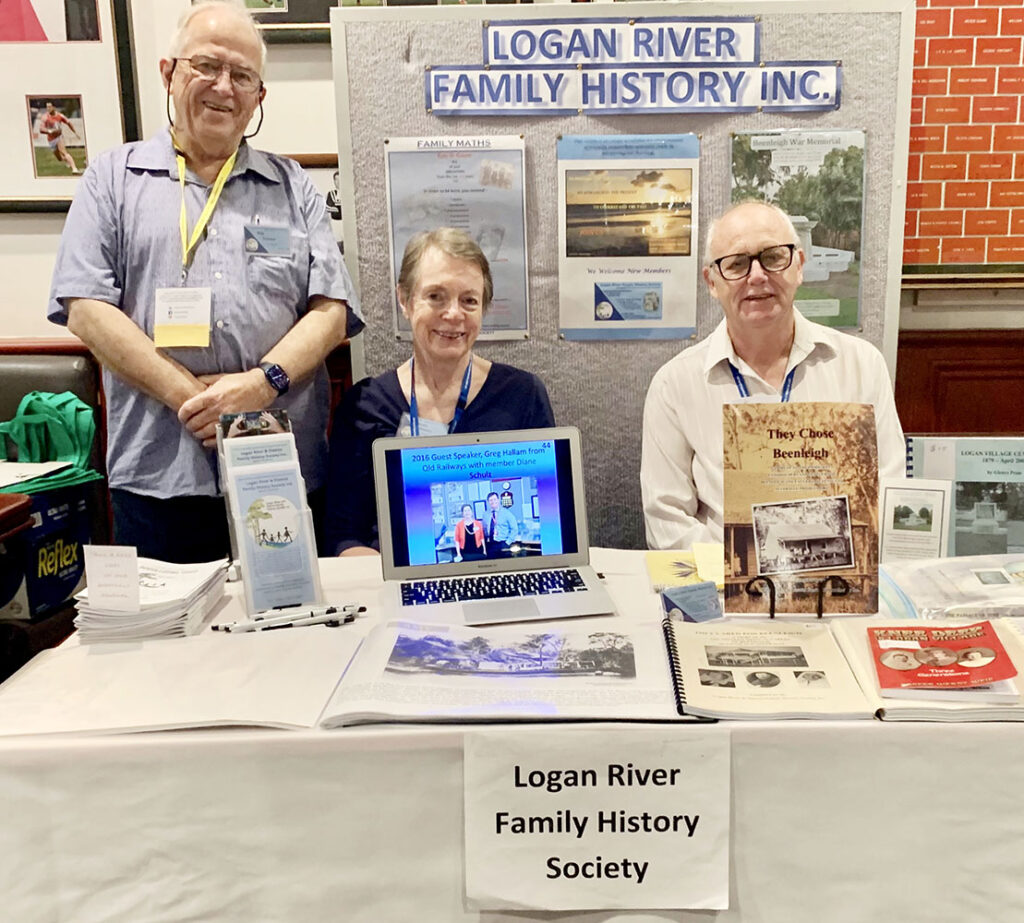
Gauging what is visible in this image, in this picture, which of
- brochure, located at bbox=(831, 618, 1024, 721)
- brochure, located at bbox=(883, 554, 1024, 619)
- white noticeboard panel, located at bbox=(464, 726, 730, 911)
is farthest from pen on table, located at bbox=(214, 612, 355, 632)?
brochure, located at bbox=(883, 554, 1024, 619)

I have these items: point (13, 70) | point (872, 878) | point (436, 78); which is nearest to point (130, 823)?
point (872, 878)

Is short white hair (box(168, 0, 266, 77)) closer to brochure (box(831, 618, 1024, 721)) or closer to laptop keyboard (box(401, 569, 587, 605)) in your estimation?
laptop keyboard (box(401, 569, 587, 605))

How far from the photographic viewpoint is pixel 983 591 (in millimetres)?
1334

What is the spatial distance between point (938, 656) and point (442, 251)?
1348mm

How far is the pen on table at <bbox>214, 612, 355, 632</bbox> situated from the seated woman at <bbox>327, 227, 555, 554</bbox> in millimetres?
603

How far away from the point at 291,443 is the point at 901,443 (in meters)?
1.31

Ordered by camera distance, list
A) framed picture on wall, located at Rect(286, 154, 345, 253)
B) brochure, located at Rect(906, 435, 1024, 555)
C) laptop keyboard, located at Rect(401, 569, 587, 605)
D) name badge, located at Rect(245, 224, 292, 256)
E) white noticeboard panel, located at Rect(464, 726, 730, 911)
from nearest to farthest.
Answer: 1. white noticeboard panel, located at Rect(464, 726, 730, 911)
2. laptop keyboard, located at Rect(401, 569, 587, 605)
3. brochure, located at Rect(906, 435, 1024, 555)
4. name badge, located at Rect(245, 224, 292, 256)
5. framed picture on wall, located at Rect(286, 154, 345, 253)

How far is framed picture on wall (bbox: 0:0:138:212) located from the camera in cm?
275

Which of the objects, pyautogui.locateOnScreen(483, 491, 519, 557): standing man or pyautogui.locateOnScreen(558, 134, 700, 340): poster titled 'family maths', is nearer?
pyautogui.locateOnScreen(483, 491, 519, 557): standing man

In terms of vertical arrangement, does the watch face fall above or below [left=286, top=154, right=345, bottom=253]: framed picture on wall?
below

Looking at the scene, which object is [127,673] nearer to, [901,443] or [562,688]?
[562,688]

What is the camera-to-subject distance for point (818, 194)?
7.68 ft

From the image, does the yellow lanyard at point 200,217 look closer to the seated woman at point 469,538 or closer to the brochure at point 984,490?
the seated woman at point 469,538

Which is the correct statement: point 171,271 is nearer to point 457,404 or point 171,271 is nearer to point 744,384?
point 457,404
